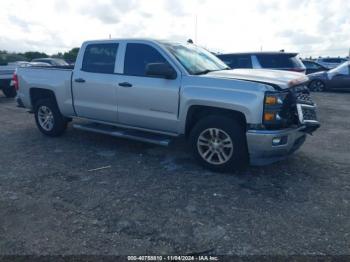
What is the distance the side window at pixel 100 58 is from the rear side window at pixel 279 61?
6.87 metres

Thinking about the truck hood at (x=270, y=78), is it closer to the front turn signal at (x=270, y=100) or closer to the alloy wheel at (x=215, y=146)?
the front turn signal at (x=270, y=100)

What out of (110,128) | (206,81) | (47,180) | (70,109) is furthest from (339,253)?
(70,109)

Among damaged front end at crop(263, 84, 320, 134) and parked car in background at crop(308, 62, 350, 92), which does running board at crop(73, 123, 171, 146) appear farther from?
parked car in background at crop(308, 62, 350, 92)

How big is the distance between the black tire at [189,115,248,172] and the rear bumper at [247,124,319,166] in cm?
15

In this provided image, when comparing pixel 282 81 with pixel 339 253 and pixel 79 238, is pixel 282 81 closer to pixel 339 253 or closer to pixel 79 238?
pixel 339 253

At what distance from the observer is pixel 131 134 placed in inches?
219

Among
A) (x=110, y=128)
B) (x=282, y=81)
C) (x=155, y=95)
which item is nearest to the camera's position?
(x=282, y=81)

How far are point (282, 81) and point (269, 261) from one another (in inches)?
96.3

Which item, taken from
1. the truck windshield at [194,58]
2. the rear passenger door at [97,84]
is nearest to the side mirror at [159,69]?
the truck windshield at [194,58]

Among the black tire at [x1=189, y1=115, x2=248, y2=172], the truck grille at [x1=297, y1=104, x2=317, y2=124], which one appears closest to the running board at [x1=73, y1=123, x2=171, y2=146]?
the black tire at [x1=189, y1=115, x2=248, y2=172]

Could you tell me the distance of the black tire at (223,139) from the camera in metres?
4.52

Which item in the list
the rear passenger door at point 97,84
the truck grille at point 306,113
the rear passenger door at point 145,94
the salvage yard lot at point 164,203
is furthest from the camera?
the rear passenger door at point 97,84

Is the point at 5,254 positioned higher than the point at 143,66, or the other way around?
the point at 143,66

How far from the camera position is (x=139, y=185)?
4.42 metres
